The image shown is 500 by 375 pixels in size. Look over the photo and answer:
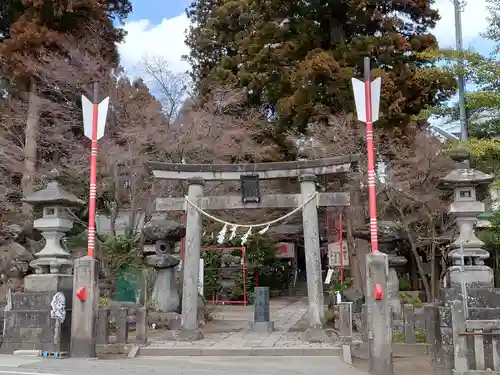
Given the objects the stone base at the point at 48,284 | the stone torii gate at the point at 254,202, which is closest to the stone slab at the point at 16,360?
the stone base at the point at 48,284

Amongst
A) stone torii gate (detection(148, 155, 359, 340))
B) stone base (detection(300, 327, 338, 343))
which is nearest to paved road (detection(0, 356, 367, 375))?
stone base (detection(300, 327, 338, 343))

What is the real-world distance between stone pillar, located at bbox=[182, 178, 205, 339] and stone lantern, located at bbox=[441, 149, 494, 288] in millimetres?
6066

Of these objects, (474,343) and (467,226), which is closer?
(474,343)

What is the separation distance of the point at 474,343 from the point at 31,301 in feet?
27.0

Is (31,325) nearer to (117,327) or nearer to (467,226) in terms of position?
(117,327)

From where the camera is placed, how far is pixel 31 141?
2042 cm

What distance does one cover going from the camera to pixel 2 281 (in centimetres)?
1426

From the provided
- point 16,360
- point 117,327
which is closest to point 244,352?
point 117,327

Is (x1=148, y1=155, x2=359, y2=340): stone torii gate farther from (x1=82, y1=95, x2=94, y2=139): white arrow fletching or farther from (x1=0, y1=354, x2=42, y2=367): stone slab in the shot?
(x1=0, y1=354, x2=42, y2=367): stone slab

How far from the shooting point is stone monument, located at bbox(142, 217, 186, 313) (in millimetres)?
15570

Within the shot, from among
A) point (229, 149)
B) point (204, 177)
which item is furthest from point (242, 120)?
point (204, 177)

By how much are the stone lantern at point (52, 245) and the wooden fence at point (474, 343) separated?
751cm

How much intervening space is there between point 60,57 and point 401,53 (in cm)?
1338

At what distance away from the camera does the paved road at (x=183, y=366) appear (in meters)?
8.53
